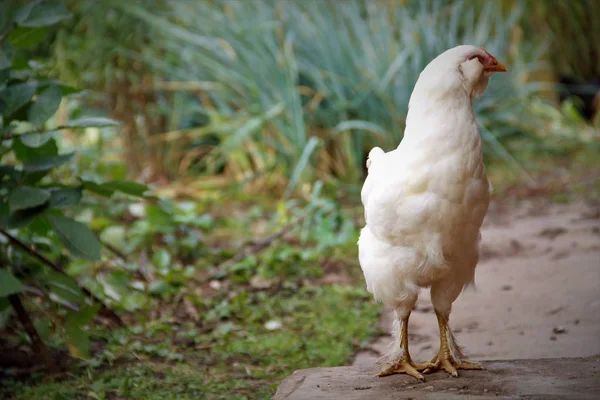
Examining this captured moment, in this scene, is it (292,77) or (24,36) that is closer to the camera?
(24,36)

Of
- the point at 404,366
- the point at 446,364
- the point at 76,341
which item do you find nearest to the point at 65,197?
the point at 76,341

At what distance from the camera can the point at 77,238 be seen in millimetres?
2467

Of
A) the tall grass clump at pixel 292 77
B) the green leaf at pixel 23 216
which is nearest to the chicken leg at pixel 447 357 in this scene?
the green leaf at pixel 23 216

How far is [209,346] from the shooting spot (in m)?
3.00

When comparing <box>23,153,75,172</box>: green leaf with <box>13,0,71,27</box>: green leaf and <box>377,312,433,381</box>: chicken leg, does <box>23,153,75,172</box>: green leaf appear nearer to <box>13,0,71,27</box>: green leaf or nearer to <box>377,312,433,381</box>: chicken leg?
<box>13,0,71,27</box>: green leaf

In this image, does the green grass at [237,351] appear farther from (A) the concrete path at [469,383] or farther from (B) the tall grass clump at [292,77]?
(B) the tall grass clump at [292,77]

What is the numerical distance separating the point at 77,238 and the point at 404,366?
1.12 m

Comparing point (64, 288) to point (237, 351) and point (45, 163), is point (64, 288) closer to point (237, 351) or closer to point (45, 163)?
point (45, 163)

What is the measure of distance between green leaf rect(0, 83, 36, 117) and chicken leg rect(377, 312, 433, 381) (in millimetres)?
1407

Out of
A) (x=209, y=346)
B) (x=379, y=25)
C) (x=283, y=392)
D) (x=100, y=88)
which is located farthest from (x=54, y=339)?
(x=379, y=25)

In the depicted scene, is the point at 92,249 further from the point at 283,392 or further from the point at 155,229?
the point at 155,229

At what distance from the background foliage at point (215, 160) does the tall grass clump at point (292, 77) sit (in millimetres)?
18

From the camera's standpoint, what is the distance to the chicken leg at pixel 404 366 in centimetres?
211

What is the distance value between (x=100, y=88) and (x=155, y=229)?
2069 millimetres
